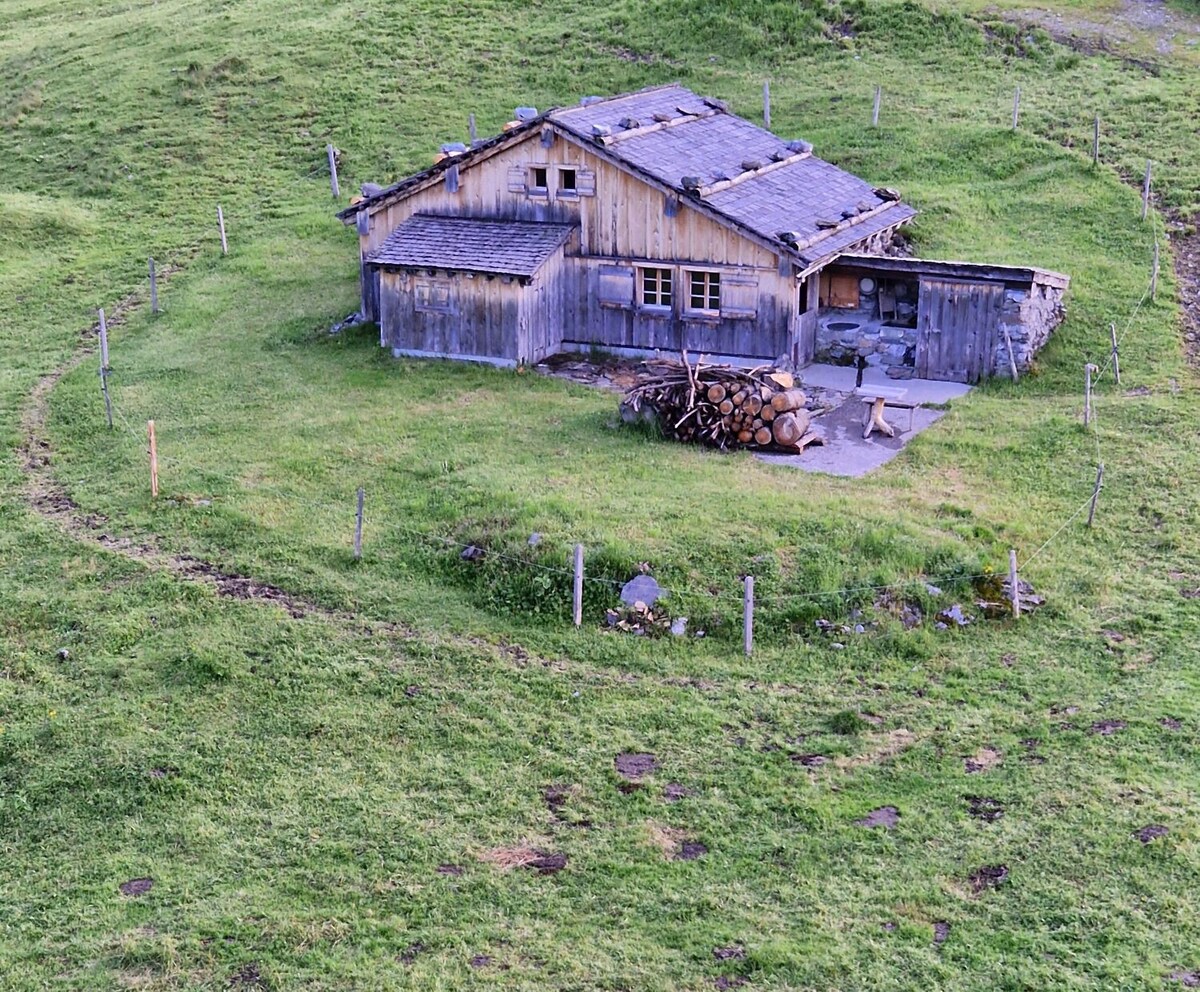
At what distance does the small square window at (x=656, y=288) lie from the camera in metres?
33.7

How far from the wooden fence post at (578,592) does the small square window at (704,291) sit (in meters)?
12.0

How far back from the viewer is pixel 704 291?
3328 centimetres

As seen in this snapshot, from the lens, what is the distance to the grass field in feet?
54.0

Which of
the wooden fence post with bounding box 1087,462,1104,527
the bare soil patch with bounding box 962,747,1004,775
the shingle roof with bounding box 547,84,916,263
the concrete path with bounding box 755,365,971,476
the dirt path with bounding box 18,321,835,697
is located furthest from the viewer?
the shingle roof with bounding box 547,84,916,263

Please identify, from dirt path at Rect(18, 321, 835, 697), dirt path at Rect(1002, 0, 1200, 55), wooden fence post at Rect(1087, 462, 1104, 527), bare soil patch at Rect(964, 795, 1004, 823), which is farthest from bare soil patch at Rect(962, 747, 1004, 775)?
dirt path at Rect(1002, 0, 1200, 55)

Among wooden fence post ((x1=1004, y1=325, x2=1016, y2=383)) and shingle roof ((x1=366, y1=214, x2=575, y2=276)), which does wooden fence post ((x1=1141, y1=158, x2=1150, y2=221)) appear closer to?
wooden fence post ((x1=1004, y1=325, x2=1016, y2=383))

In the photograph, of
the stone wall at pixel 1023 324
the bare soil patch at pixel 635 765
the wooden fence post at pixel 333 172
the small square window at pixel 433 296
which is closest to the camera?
the bare soil patch at pixel 635 765

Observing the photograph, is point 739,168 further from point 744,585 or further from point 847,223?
point 744,585

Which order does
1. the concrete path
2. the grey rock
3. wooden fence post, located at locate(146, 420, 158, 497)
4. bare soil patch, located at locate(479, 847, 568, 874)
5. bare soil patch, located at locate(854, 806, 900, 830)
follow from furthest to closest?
the concrete path, wooden fence post, located at locate(146, 420, 158, 497), the grey rock, bare soil patch, located at locate(854, 806, 900, 830), bare soil patch, located at locate(479, 847, 568, 874)

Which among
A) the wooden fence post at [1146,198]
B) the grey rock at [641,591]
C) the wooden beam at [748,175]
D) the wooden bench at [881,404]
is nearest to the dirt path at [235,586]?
the grey rock at [641,591]

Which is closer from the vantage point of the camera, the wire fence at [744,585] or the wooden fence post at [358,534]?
the wire fence at [744,585]

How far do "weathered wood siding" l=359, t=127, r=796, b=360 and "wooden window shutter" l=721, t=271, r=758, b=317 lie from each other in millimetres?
21

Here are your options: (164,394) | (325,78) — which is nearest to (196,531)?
(164,394)

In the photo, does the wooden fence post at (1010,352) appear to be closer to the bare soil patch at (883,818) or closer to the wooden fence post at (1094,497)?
the wooden fence post at (1094,497)
